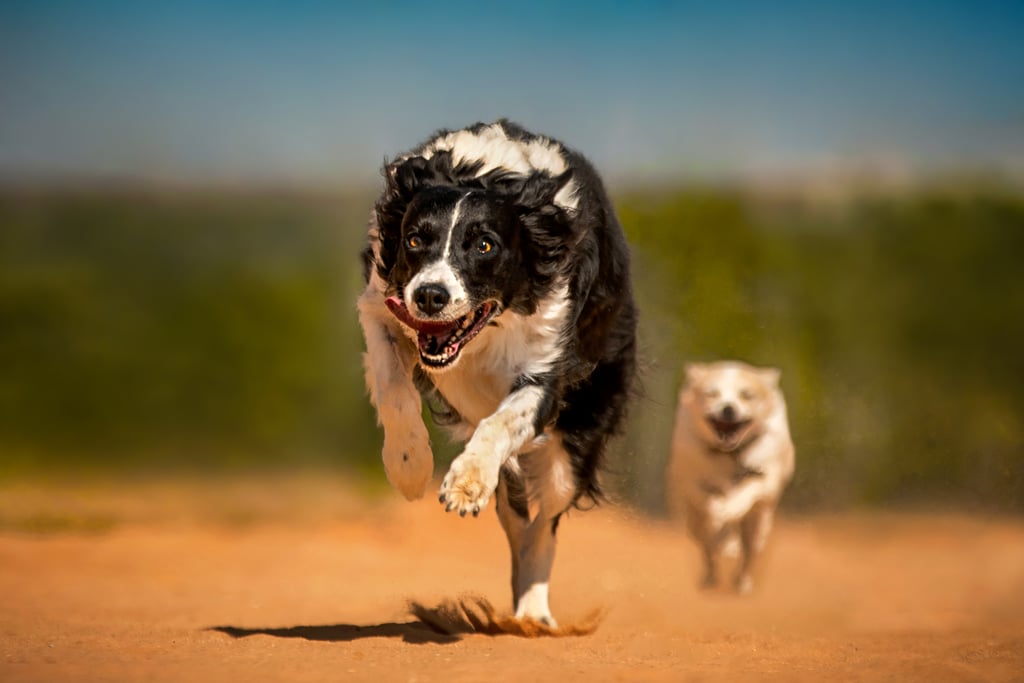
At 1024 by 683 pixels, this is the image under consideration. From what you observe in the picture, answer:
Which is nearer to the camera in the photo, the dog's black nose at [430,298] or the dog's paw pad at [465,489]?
the dog's paw pad at [465,489]

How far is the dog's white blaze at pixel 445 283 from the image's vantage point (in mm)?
5605

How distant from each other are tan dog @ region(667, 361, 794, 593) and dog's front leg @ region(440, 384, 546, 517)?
130 inches

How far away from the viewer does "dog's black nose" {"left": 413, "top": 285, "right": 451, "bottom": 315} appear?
5574 millimetres

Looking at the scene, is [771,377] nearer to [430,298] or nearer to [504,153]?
[504,153]

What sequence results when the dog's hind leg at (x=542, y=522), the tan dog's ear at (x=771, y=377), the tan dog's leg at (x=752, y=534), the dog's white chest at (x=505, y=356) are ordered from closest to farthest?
the dog's white chest at (x=505, y=356) < the dog's hind leg at (x=542, y=522) < the tan dog's leg at (x=752, y=534) < the tan dog's ear at (x=771, y=377)

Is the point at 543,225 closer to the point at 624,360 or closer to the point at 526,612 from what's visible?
the point at 624,360

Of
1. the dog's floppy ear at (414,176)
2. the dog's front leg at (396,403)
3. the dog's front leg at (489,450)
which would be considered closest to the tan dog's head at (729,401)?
the dog's front leg at (489,450)

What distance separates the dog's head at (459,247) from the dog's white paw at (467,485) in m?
0.49

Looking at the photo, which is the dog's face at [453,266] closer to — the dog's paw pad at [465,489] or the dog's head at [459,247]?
the dog's head at [459,247]

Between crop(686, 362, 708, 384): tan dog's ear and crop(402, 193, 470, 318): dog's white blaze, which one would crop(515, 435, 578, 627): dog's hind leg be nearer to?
crop(402, 193, 470, 318): dog's white blaze

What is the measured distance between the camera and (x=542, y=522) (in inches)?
276

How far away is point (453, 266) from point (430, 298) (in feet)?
0.77

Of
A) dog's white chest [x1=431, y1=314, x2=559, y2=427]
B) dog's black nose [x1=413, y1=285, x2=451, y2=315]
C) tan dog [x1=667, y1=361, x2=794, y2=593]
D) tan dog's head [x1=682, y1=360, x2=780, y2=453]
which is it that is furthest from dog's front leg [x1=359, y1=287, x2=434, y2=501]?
tan dog's head [x1=682, y1=360, x2=780, y2=453]

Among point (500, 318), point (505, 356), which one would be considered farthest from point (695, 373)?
point (500, 318)
